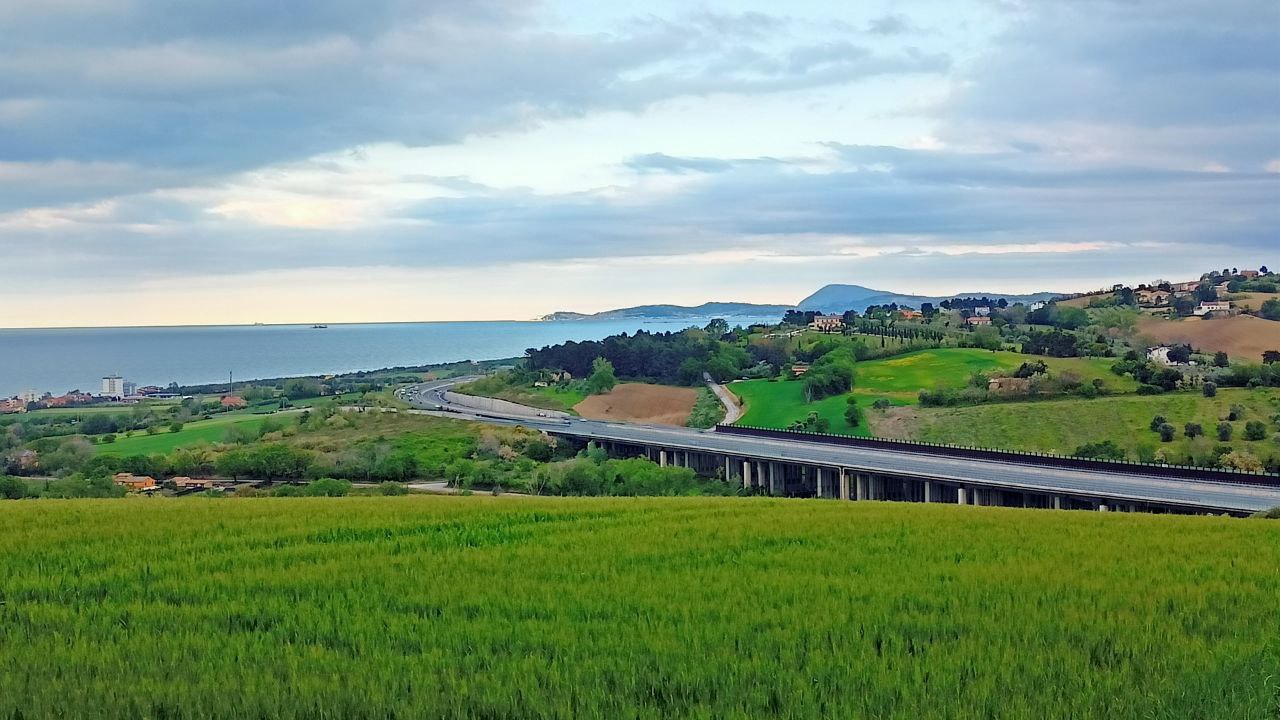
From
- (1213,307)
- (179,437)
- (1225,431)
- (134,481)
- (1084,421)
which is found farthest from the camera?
(1213,307)

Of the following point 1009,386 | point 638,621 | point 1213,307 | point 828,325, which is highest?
point 828,325

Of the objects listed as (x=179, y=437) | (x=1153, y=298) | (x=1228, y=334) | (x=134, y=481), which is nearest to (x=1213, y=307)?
(x=1153, y=298)

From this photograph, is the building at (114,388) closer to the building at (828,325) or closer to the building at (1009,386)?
the building at (828,325)

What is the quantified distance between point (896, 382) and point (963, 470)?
44.1 meters

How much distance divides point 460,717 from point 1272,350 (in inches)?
4193

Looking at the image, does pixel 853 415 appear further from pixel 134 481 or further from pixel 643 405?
pixel 134 481

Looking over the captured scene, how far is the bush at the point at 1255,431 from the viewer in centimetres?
6191

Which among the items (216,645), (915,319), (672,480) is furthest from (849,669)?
(915,319)

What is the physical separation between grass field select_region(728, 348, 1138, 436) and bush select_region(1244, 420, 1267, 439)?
16.3 meters

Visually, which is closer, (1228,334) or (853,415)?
(853,415)

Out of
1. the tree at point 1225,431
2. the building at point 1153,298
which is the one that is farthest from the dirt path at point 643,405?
the building at point 1153,298

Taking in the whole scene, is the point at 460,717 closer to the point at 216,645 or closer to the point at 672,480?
the point at 216,645

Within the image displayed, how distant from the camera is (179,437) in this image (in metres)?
89.2

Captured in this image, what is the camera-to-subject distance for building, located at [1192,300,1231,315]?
125m
